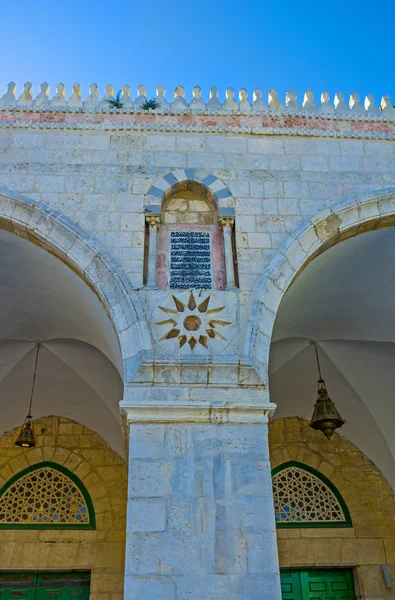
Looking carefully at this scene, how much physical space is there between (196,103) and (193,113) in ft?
0.51

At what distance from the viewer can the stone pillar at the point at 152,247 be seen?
4.45 m

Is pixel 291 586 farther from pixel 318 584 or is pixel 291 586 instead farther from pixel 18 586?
pixel 18 586

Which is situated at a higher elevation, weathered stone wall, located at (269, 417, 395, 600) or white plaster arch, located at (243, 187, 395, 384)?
white plaster arch, located at (243, 187, 395, 384)

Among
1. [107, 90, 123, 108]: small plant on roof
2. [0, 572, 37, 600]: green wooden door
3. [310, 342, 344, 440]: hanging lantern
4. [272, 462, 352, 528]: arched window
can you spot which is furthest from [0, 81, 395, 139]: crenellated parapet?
[0, 572, 37, 600]: green wooden door

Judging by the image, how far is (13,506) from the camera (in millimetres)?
6672

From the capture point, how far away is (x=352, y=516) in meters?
6.81

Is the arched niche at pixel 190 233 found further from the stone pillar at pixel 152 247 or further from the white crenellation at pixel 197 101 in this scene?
the white crenellation at pixel 197 101

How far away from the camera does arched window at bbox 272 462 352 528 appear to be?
6797 millimetres

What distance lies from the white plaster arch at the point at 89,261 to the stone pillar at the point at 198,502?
0.40m

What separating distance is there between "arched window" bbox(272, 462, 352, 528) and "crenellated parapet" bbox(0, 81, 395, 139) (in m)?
4.02

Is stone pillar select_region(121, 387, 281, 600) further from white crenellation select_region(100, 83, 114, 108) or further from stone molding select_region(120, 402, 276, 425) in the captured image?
white crenellation select_region(100, 83, 114, 108)

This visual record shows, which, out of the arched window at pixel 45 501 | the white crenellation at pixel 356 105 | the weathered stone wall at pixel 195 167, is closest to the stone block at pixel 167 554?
the weathered stone wall at pixel 195 167

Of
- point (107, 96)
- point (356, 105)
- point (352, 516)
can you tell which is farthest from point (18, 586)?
point (356, 105)

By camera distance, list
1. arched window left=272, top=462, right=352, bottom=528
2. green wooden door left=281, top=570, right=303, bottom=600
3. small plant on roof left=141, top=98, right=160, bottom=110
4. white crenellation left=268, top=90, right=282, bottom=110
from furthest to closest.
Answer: arched window left=272, top=462, right=352, bottom=528, green wooden door left=281, top=570, right=303, bottom=600, white crenellation left=268, top=90, right=282, bottom=110, small plant on roof left=141, top=98, right=160, bottom=110
